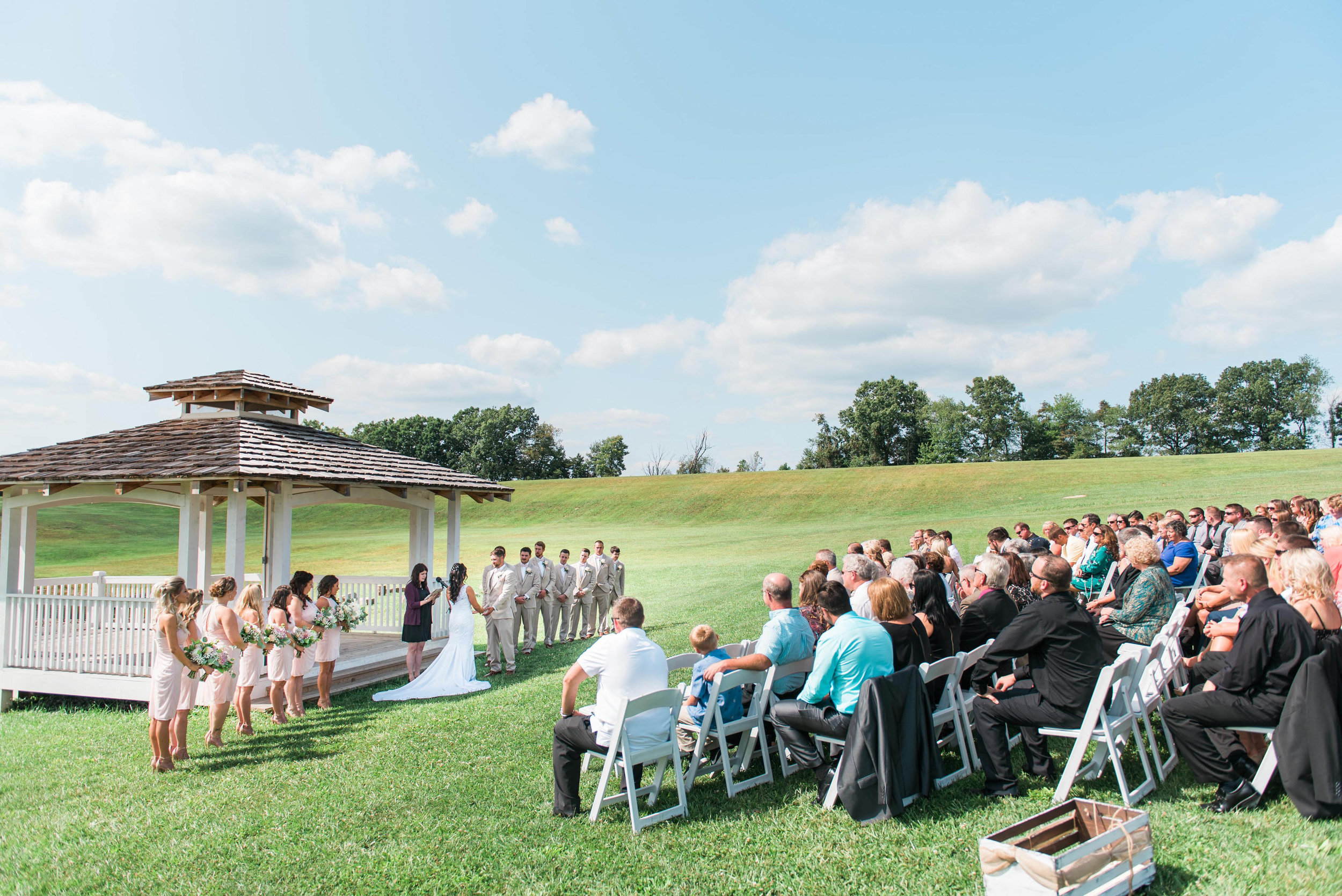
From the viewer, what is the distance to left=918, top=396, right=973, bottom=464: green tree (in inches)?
3342

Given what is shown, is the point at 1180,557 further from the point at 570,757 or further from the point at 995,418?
the point at 995,418

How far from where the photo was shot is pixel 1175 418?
287ft

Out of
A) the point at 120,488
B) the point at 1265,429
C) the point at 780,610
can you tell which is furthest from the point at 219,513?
the point at 1265,429

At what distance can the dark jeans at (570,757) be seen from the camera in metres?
5.44

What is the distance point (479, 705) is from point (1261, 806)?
304 inches

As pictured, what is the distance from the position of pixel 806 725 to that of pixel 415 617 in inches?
293

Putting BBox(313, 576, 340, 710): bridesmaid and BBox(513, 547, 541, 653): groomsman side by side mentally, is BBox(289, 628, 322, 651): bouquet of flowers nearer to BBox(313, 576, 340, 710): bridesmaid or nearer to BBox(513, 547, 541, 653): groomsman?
BBox(313, 576, 340, 710): bridesmaid

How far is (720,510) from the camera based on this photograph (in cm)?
5078

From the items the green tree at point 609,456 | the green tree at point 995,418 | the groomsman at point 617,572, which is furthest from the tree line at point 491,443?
the groomsman at point 617,572

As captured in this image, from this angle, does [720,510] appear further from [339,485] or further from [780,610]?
[780,610]

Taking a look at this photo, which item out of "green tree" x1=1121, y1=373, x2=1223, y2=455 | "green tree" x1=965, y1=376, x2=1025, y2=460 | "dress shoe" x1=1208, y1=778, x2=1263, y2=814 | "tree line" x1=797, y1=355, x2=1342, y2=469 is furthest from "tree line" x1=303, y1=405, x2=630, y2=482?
"dress shoe" x1=1208, y1=778, x2=1263, y2=814

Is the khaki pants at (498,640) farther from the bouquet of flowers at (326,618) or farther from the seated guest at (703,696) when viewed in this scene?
the seated guest at (703,696)

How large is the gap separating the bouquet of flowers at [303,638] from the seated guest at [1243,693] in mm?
8491

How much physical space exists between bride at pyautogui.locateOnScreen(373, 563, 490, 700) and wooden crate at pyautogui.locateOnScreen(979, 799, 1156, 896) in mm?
8130
